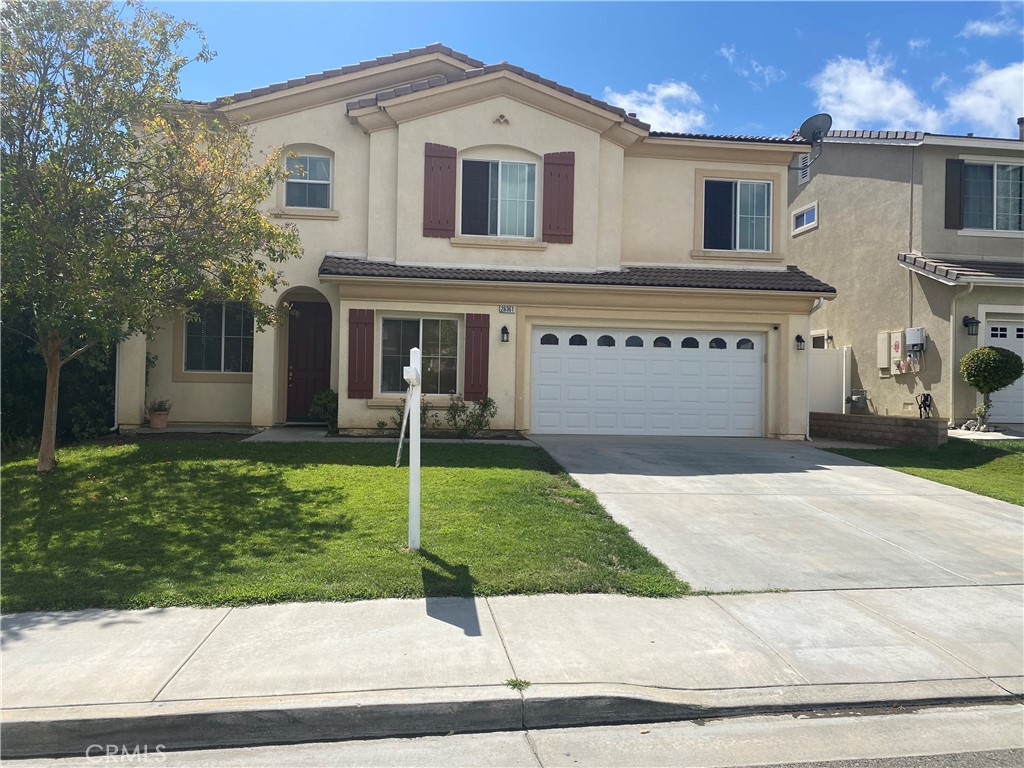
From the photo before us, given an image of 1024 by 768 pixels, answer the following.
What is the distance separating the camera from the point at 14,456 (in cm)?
1061

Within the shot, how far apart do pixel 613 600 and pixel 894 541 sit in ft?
12.0

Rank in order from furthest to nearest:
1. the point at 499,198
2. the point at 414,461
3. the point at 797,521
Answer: the point at 499,198 < the point at 797,521 < the point at 414,461

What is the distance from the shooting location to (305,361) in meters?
14.5

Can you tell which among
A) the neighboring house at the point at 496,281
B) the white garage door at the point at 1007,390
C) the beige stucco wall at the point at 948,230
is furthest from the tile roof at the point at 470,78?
the white garage door at the point at 1007,390

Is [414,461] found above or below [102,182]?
below

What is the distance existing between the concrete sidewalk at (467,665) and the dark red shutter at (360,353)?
8.02 metres

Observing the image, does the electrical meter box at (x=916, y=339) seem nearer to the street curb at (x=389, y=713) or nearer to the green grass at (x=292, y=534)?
the green grass at (x=292, y=534)

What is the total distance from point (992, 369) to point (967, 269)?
2.72 meters

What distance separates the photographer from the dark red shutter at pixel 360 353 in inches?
504

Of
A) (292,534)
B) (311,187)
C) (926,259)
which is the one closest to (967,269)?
(926,259)

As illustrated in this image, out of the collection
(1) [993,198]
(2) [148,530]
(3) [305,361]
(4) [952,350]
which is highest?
(1) [993,198]

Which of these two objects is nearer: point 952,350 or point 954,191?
point 952,350

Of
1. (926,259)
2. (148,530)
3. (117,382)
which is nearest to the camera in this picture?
(148,530)

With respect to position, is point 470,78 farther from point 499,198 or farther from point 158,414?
point 158,414
